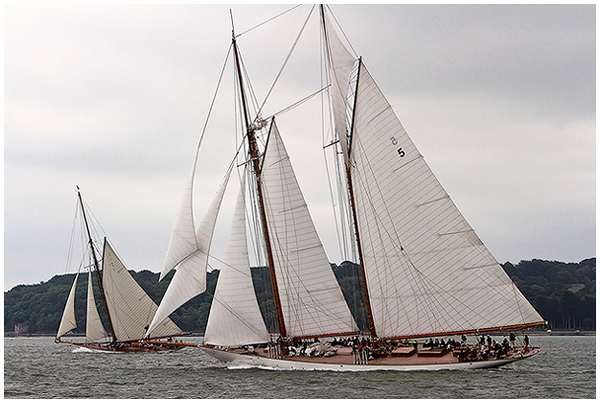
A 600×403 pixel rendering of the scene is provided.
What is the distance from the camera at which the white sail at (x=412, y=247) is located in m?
44.4

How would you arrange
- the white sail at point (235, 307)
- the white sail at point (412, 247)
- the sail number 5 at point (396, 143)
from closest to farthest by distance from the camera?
the white sail at point (412, 247)
the sail number 5 at point (396, 143)
the white sail at point (235, 307)

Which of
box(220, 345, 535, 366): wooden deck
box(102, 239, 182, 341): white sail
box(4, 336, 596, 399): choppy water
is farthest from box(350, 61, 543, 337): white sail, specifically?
box(102, 239, 182, 341): white sail

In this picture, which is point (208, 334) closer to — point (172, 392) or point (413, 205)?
point (172, 392)

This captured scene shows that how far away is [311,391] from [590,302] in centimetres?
12144

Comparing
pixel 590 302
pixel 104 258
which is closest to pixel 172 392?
pixel 104 258

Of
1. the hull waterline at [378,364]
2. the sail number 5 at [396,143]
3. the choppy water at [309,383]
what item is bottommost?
the choppy water at [309,383]

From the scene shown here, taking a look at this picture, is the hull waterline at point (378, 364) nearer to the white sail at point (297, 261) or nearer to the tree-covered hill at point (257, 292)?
the white sail at point (297, 261)

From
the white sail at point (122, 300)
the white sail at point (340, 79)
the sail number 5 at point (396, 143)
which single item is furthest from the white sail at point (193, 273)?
the white sail at point (122, 300)

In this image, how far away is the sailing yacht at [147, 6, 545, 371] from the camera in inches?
1762

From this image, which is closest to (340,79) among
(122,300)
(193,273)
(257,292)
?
(193,273)

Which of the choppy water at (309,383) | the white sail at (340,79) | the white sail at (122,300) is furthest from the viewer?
the white sail at (122,300)

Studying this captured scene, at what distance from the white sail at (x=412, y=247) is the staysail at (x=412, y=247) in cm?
6

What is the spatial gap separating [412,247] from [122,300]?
152 feet

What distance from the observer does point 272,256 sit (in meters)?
51.2
